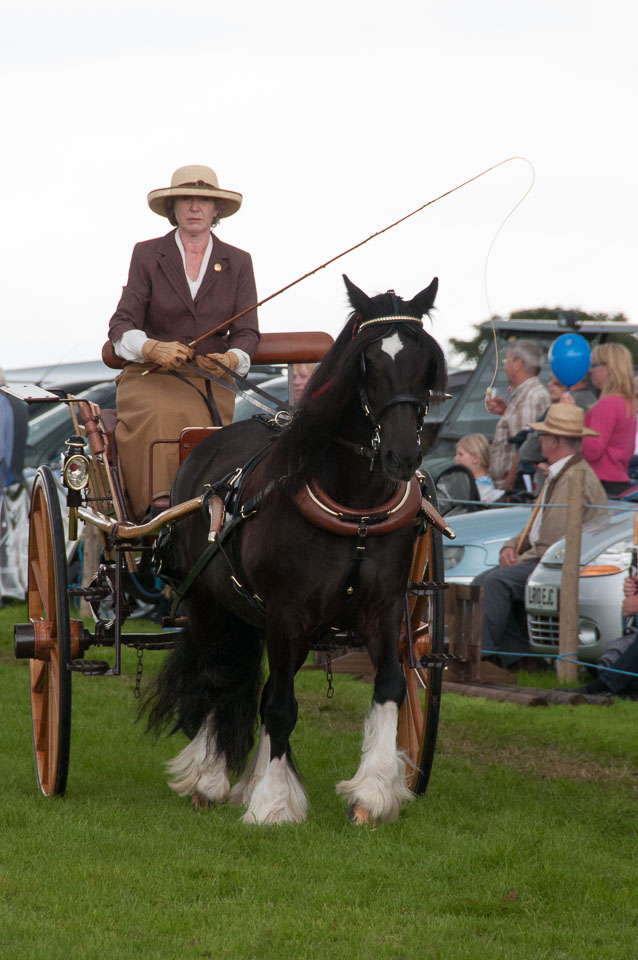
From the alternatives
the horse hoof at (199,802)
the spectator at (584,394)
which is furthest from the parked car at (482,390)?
the horse hoof at (199,802)

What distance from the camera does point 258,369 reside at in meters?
13.1

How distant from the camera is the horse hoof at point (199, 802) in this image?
616 centimetres

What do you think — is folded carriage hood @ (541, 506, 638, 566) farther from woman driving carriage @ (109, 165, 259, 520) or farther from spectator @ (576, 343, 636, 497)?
woman driving carriage @ (109, 165, 259, 520)

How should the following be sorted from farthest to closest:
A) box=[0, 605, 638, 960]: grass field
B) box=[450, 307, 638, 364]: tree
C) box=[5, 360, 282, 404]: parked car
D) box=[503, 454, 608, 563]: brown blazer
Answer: box=[5, 360, 282, 404]: parked car → box=[450, 307, 638, 364]: tree → box=[503, 454, 608, 563]: brown blazer → box=[0, 605, 638, 960]: grass field

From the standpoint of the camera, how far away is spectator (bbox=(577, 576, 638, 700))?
28.7 ft

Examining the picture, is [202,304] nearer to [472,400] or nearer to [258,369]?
[258,369]

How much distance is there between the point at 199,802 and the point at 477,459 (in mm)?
6490

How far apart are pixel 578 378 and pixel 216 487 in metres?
6.60

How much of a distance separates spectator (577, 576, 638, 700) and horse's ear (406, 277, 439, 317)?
403 cm

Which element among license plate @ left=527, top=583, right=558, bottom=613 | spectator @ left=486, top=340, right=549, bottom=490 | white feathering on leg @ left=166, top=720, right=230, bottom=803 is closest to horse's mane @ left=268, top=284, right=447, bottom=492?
white feathering on leg @ left=166, top=720, right=230, bottom=803

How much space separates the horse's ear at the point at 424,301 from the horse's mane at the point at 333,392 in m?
0.03

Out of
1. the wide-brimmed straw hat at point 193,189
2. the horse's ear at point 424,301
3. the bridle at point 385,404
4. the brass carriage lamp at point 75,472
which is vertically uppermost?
the wide-brimmed straw hat at point 193,189

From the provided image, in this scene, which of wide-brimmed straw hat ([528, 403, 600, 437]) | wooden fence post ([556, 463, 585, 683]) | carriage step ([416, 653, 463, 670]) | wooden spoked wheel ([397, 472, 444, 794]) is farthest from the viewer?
wide-brimmed straw hat ([528, 403, 600, 437])

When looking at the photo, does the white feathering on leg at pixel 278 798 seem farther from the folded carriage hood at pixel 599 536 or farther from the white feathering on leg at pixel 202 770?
the folded carriage hood at pixel 599 536
